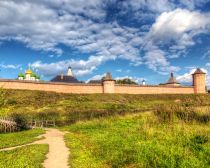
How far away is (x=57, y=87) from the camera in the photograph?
3002 inches

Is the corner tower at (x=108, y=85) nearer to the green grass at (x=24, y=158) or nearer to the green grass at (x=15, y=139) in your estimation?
the green grass at (x=15, y=139)

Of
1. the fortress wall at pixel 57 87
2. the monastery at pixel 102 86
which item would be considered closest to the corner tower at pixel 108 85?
the monastery at pixel 102 86

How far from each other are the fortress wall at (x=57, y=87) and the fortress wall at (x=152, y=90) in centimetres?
590

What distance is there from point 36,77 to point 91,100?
1649 inches

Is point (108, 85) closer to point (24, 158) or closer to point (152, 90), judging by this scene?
point (152, 90)

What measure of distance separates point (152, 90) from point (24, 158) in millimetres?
75956

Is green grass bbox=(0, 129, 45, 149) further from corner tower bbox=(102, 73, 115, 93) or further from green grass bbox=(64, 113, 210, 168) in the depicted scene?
corner tower bbox=(102, 73, 115, 93)

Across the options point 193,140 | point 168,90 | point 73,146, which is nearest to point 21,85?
point 168,90

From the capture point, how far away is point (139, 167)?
920 centimetres

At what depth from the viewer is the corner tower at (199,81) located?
305 ft

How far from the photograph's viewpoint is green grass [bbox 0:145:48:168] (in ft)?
34.2

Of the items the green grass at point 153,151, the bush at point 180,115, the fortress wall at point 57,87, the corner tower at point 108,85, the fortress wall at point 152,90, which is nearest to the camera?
the green grass at point 153,151

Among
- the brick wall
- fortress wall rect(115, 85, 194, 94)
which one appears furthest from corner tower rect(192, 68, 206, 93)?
the brick wall

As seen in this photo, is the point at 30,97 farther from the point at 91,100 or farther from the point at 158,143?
the point at 158,143
